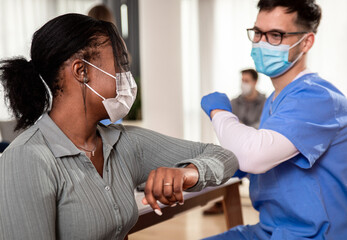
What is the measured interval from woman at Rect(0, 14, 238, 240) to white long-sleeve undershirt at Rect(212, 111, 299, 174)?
87 millimetres

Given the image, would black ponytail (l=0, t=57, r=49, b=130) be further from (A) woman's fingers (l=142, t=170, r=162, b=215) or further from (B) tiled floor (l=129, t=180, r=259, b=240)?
(B) tiled floor (l=129, t=180, r=259, b=240)

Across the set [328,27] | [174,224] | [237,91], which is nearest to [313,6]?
[174,224]

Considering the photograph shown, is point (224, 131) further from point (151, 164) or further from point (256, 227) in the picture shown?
point (256, 227)

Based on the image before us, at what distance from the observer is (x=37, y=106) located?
94cm

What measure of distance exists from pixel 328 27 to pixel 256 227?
3.37m

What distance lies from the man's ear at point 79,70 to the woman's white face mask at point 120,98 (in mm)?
30

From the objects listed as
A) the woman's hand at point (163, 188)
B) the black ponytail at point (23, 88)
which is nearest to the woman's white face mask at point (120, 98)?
the black ponytail at point (23, 88)

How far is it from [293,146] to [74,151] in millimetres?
620

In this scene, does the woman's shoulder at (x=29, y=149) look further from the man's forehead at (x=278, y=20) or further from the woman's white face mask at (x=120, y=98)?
the man's forehead at (x=278, y=20)

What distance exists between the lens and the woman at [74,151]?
780 mm

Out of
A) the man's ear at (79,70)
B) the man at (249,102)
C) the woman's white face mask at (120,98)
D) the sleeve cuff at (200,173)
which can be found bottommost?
the man at (249,102)

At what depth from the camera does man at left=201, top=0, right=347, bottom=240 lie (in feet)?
3.79

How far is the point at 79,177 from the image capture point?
0.89 metres

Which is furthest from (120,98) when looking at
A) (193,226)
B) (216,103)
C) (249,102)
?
(249,102)
